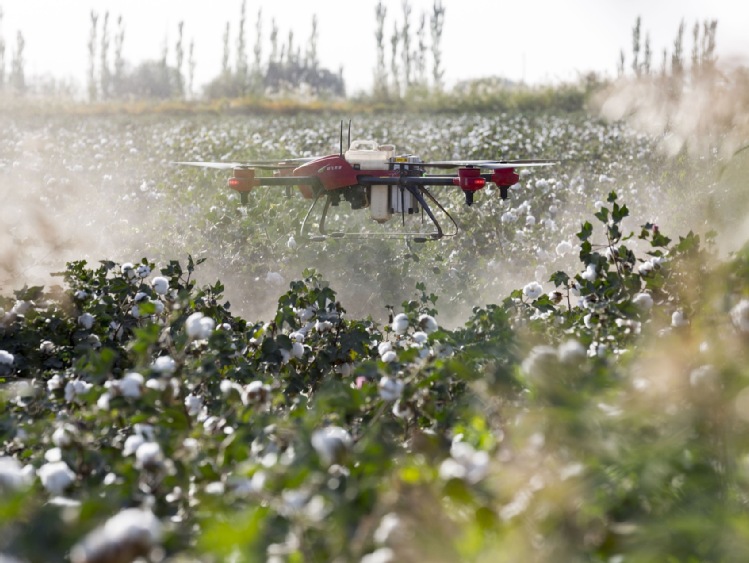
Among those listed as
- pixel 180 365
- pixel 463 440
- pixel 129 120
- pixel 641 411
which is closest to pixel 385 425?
pixel 463 440

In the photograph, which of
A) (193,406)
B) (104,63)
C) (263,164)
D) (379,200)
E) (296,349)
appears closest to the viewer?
(193,406)

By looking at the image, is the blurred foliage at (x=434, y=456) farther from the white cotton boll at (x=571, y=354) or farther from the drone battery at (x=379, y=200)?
the drone battery at (x=379, y=200)

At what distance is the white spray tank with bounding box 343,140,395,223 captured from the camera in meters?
6.97

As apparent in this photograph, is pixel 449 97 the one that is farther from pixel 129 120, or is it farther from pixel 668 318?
pixel 668 318

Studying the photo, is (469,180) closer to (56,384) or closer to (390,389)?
(56,384)

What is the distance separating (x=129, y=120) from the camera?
26.2 m

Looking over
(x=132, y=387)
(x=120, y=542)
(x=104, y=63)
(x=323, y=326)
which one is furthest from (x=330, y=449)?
(x=104, y=63)

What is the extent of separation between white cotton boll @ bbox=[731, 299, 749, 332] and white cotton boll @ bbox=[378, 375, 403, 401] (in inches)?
33.0

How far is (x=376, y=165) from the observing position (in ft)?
22.9

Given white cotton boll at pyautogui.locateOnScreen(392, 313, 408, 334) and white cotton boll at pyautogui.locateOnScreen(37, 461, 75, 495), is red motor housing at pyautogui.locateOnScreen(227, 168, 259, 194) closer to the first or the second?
white cotton boll at pyautogui.locateOnScreen(392, 313, 408, 334)

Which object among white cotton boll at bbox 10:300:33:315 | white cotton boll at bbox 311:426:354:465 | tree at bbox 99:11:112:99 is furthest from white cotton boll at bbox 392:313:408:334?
tree at bbox 99:11:112:99

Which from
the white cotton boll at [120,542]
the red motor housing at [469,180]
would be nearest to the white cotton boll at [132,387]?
the white cotton boll at [120,542]

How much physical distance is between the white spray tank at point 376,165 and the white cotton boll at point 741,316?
4805mm

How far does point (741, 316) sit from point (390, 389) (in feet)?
2.87
